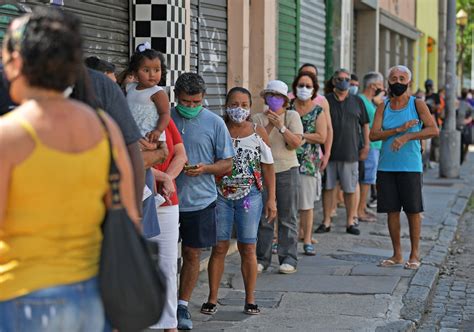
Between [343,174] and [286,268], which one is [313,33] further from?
[286,268]

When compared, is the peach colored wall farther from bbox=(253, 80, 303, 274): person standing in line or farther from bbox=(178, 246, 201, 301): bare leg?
bbox=(178, 246, 201, 301): bare leg

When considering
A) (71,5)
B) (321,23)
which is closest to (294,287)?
(71,5)

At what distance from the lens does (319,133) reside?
10.8 m

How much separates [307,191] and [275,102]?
168cm

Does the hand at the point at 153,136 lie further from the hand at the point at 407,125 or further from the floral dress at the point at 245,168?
the hand at the point at 407,125

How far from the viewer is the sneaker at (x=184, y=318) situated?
24.1ft

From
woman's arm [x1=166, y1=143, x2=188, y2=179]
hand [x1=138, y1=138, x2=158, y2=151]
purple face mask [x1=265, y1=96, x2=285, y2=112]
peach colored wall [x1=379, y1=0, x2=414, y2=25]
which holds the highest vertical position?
peach colored wall [x1=379, y1=0, x2=414, y2=25]

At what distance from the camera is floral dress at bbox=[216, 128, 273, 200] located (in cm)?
782

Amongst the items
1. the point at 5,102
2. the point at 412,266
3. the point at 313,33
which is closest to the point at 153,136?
the point at 5,102

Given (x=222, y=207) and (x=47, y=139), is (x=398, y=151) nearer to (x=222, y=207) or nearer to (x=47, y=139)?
(x=222, y=207)

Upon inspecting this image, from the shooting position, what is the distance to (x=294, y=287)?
903 centimetres

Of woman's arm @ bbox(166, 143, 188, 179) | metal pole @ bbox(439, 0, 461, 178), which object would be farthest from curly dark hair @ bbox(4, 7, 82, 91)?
metal pole @ bbox(439, 0, 461, 178)

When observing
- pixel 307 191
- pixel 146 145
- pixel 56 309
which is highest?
pixel 146 145

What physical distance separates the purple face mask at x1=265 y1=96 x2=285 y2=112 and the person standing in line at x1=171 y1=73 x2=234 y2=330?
7.02 ft
